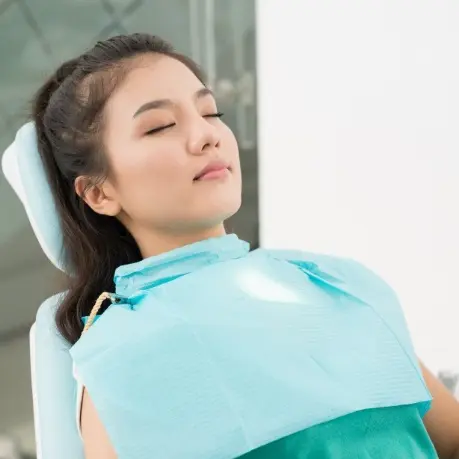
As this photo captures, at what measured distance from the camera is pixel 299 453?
774 millimetres

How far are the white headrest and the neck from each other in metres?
0.16

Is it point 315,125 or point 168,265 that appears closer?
point 168,265

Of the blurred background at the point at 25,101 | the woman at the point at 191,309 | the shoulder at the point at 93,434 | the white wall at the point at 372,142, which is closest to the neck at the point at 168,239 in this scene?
the woman at the point at 191,309

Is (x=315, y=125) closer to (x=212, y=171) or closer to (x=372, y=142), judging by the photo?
(x=372, y=142)

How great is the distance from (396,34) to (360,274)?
0.84 metres

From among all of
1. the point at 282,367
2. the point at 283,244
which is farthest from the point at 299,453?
the point at 283,244

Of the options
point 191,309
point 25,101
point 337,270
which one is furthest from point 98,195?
point 25,101

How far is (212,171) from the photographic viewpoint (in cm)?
95

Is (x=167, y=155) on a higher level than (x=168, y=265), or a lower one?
higher

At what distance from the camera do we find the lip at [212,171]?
941mm

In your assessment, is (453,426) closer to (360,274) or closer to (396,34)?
(360,274)

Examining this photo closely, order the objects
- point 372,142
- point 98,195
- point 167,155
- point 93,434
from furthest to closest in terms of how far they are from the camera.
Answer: point 372,142 → point 98,195 → point 167,155 → point 93,434

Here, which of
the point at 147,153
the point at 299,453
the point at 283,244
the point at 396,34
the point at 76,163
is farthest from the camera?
the point at 283,244

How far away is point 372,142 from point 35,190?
0.95 metres
